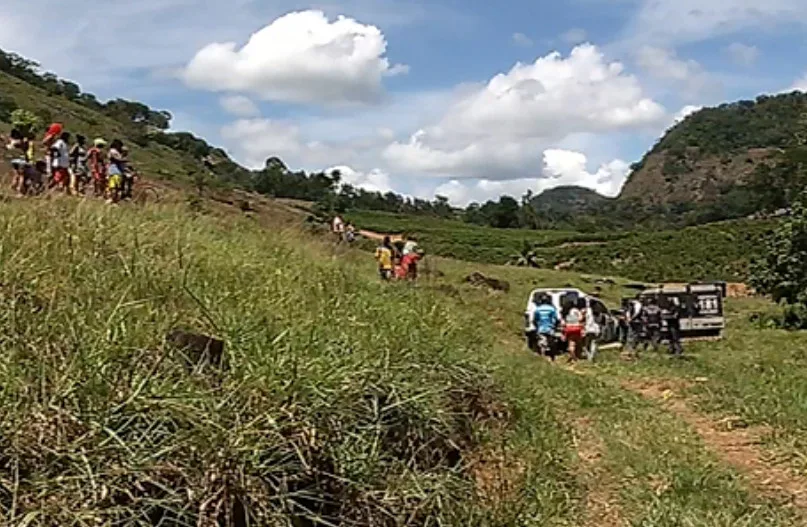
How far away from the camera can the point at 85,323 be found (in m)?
4.89

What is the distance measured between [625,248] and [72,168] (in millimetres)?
57362

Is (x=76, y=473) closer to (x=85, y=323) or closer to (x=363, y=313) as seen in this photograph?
(x=85, y=323)

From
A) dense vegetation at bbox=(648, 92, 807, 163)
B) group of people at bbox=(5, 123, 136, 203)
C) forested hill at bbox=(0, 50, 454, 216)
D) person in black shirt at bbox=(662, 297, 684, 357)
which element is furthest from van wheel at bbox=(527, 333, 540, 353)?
dense vegetation at bbox=(648, 92, 807, 163)

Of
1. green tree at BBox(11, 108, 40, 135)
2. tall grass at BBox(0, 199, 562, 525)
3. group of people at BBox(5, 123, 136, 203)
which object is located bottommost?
tall grass at BBox(0, 199, 562, 525)

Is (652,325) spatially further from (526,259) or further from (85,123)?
(85,123)

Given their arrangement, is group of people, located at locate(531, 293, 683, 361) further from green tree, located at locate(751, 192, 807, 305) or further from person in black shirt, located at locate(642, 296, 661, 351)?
green tree, located at locate(751, 192, 807, 305)

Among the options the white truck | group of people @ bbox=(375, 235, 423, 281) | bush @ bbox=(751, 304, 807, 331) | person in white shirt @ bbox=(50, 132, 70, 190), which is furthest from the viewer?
bush @ bbox=(751, 304, 807, 331)

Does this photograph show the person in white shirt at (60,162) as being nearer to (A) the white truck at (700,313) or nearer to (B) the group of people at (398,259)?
(B) the group of people at (398,259)

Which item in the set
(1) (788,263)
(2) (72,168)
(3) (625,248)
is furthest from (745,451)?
(3) (625,248)

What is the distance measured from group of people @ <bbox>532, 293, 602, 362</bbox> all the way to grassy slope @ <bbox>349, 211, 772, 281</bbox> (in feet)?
130

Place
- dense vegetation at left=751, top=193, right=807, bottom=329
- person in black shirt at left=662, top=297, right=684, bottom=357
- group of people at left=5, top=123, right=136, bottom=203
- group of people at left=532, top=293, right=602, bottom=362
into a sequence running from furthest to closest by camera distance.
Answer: dense vegetation at left=751, top=193, right=807, bottom=329 < person in black shirt at left=662, top=297, right=684, bottom=357 < group of people at left=532, top=293, right=602, bottom=362 < group of people at left=5, top=123, right=136, bottom=203

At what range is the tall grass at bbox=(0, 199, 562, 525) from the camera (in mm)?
3912

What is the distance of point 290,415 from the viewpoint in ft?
15.1

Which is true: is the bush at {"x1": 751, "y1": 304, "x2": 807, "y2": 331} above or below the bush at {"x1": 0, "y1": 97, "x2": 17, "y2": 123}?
below
